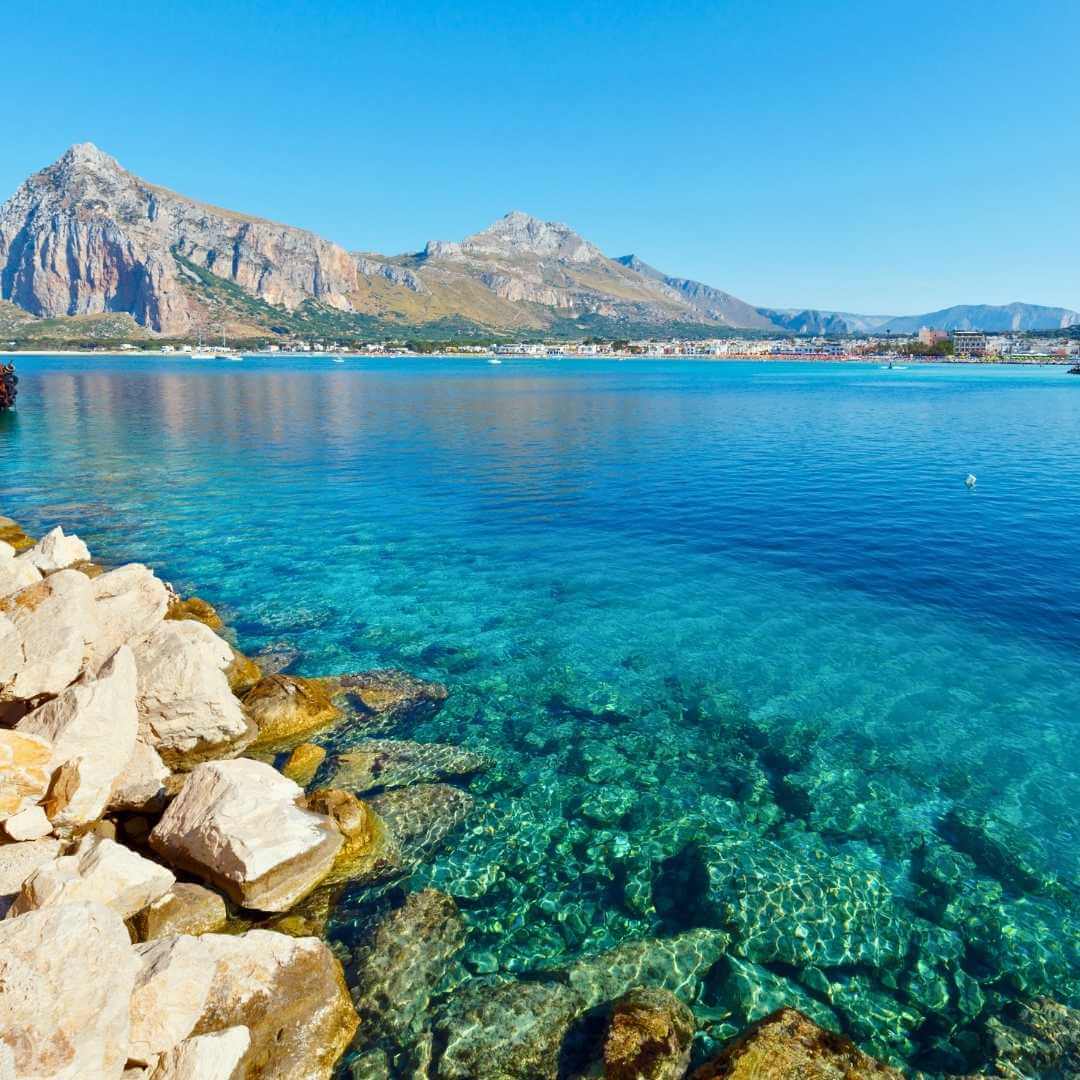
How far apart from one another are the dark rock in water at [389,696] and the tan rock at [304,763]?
1493 millimetres

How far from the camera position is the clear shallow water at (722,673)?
32.9 ft

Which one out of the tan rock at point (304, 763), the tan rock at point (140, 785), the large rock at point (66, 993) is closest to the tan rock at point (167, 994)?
the large rock at point (66, 993)

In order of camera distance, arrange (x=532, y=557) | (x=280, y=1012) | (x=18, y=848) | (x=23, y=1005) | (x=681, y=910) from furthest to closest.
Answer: (x=532, y=557) → (x=681, y=910) → (x=18, y=848) → (x=280, y=1012) → (x=23, y=1005)

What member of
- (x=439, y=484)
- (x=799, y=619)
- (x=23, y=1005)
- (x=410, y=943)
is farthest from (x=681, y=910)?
(x=439, y=484)

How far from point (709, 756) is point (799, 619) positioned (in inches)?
339

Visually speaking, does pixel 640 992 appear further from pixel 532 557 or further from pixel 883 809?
pixel 532 557

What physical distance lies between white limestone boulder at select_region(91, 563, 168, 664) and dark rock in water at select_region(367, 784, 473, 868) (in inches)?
276

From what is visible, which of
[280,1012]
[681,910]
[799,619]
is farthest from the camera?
[799,619]

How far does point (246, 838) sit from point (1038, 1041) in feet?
36.3

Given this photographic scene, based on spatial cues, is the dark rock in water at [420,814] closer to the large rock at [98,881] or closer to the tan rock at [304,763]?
the tan rock at [304,763]

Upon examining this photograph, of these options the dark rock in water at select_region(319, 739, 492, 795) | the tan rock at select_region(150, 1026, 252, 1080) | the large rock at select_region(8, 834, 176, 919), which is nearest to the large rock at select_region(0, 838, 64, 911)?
the large rock at select_region(8, 834, 176, 919)

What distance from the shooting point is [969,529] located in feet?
104

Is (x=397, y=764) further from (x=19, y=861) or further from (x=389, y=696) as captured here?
(x=19, y=861)

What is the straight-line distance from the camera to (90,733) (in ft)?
36.3
